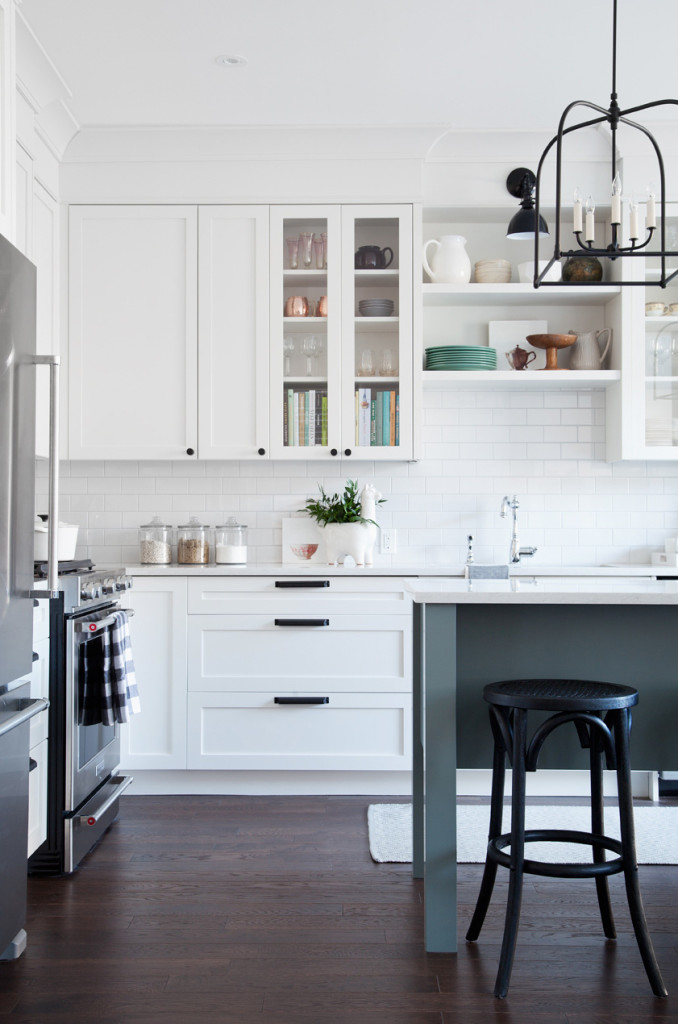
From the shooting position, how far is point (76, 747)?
2963 mm

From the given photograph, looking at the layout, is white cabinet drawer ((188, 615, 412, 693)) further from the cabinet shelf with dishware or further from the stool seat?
the stool seat

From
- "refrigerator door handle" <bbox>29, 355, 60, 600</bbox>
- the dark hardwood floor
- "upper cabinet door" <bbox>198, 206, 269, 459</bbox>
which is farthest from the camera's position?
"upper cabinet door" <bbox>198, 206, 269, 459</bbox>

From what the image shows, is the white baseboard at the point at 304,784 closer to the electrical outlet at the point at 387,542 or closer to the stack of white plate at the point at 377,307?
the electrical outlet at the point at 387,542

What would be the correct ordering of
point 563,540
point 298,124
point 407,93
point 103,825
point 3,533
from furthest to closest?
point 563,540, point 298,124, point 407,93, point 103,825, point 3,533

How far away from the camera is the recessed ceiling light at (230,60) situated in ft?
11.1

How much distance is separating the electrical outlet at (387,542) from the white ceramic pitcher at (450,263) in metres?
1.18

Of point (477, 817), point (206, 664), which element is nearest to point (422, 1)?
point (206, 664)

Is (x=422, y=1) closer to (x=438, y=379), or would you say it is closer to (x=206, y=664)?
(x=438, y=379)

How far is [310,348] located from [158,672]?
1578 mm

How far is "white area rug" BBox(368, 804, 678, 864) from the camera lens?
9.94 ft

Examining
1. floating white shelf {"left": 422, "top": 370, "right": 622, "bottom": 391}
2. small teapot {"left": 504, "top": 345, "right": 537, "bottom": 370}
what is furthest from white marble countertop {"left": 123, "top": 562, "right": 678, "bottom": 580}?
small teapot {"left": 504, "top": 345, "right": 537, "bottom": 370}

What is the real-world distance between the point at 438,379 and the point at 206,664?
5.33ft

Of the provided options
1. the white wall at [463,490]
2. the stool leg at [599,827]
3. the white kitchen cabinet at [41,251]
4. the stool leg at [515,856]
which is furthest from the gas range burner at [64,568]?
the stool leg at [599,827]

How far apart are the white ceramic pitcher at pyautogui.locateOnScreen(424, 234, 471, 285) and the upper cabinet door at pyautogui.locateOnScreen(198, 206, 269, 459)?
2.57 ft
